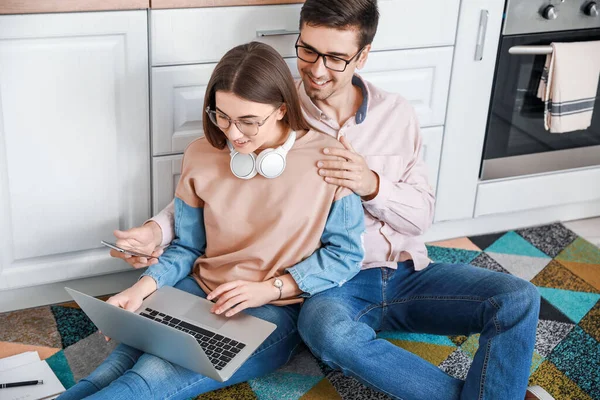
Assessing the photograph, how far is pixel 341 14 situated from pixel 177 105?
0.49 meters

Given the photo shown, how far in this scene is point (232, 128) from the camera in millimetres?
1652

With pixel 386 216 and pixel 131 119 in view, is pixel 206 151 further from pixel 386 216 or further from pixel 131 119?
pixel 386 216

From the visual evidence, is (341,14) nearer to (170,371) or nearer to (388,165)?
(388,165)

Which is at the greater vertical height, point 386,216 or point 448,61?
point 448,61

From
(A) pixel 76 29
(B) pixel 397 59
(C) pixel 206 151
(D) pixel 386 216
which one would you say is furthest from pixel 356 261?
(A) pixel 76 29

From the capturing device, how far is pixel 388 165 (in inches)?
75.5

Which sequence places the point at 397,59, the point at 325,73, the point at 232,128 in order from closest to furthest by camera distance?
the point at 232,128 → the point at 325,73 → the point at 397,59

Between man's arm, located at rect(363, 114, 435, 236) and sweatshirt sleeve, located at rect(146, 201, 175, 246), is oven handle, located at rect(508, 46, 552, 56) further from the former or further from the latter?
sweatshirt sleeve, located at rect(146, 201, 175, 246)

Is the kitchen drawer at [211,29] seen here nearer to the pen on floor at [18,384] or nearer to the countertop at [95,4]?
the countertop at [95,4]

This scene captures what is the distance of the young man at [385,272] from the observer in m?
1.66

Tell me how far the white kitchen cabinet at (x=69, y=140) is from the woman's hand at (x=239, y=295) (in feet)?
1.50

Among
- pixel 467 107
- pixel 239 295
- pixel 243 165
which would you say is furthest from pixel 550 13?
pixel 239 295

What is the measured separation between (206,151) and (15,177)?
1.55ft

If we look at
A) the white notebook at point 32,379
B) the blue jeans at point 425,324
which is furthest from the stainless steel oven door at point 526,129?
the white notebook at point 32,379
